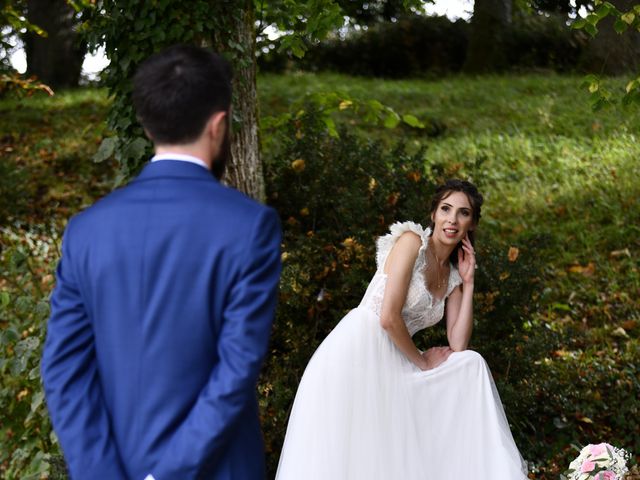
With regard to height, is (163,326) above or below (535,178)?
above

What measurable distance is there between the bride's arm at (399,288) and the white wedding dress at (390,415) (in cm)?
5

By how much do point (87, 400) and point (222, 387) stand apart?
378 millimetres

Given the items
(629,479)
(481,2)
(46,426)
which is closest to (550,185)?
(629,479)

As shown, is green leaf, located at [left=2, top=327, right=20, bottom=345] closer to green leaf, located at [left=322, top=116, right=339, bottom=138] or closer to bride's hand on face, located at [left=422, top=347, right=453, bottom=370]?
bride's hand on face, located at [left=422, top=347, right=453, bottom=370]

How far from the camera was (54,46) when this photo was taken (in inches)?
571

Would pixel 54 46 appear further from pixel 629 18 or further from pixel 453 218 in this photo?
pixel 453 218

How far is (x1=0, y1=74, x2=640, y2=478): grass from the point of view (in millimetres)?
6551

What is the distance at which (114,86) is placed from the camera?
18.5 feet

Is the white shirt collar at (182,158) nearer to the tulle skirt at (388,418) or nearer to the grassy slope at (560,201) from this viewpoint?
the tulle skirt at (388,418)

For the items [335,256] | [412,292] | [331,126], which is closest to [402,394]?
[412,292]

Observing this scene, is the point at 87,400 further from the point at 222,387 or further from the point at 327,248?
the point at 327,248

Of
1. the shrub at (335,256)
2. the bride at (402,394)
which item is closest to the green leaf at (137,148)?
the shrub at (335,256)

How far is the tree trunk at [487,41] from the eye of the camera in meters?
15.1

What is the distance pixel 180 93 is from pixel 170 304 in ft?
1.72
